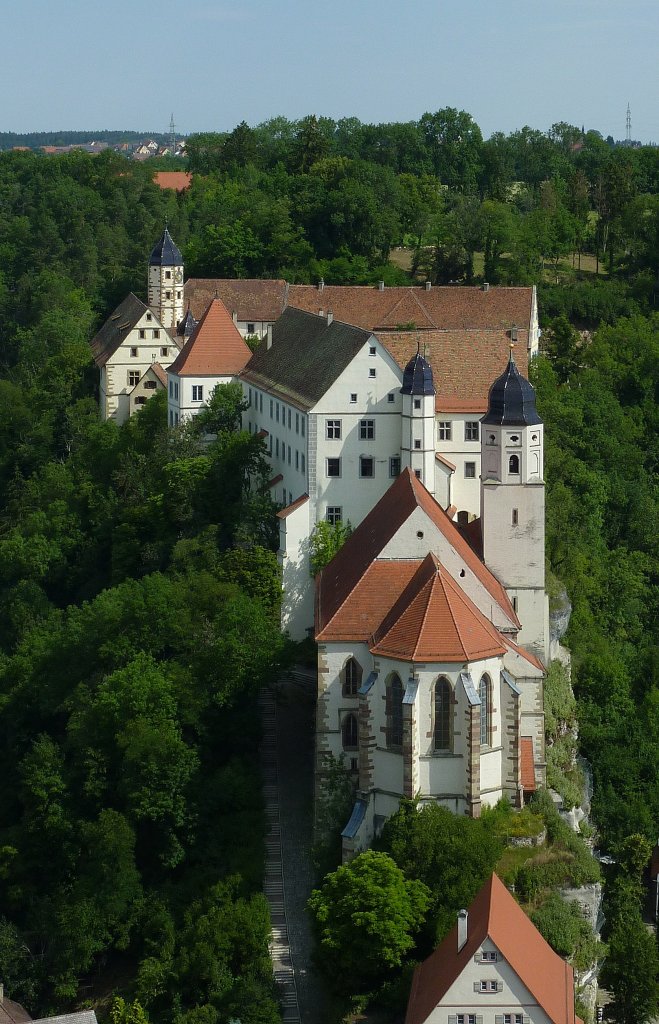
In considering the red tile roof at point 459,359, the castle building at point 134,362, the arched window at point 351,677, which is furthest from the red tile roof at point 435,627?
the castle building at point 134,362

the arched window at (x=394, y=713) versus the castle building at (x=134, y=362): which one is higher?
the castle building at (x=134, y=362)

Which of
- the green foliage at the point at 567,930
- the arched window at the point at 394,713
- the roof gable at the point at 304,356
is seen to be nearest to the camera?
the green foliage at the point at 567,930

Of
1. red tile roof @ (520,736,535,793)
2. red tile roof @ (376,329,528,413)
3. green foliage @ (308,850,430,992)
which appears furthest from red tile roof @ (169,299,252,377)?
green foliage @ (308,850,430,992)

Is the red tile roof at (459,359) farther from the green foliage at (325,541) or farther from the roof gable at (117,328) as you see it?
the roof gable at (117,328)

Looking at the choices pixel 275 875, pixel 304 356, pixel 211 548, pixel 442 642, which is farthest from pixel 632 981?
pixel 304 356

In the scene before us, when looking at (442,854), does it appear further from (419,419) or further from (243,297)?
(243,297)
